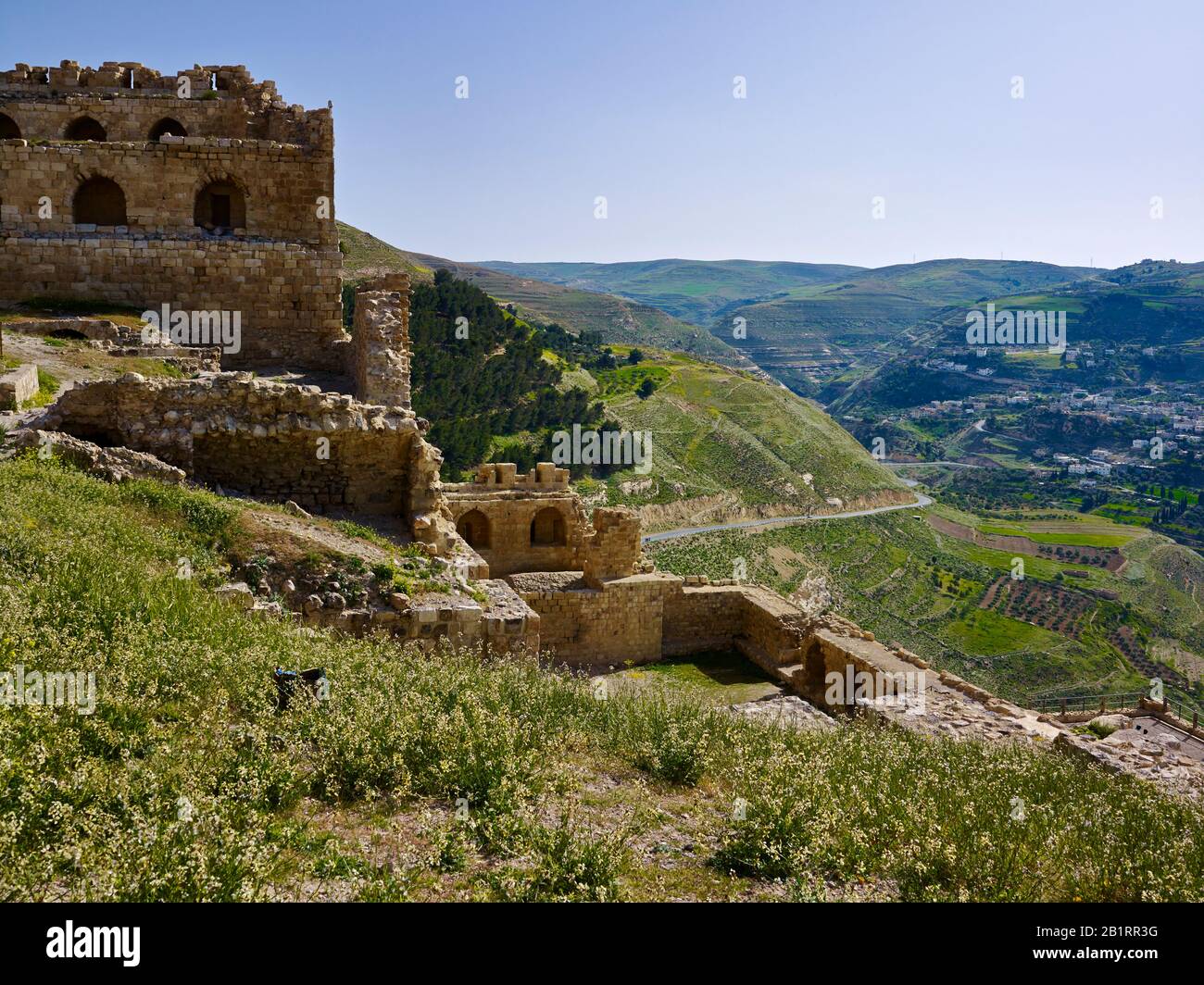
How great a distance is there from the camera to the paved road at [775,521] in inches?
1799

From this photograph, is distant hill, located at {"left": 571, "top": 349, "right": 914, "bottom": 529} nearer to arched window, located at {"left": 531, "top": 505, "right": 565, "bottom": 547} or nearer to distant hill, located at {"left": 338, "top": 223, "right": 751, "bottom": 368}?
arched window, located at {"left": 531, "top": 505, "right": 565, "bottom": 547}

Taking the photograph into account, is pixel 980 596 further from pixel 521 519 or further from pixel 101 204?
pixel 101 204

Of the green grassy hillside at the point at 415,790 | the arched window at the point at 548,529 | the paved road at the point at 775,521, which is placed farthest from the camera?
the paved road at the point at 775,521

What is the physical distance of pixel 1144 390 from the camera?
112625 mm

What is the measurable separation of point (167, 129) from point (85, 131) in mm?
1690

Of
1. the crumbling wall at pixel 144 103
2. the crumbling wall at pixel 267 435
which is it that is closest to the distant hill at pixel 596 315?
the crumbling wall at pixel 144 103

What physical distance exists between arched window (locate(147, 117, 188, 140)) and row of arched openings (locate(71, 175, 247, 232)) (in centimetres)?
250

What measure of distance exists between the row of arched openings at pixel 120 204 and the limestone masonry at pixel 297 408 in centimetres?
4

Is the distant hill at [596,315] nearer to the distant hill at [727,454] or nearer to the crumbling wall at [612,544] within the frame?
the distant hill at [727,454]

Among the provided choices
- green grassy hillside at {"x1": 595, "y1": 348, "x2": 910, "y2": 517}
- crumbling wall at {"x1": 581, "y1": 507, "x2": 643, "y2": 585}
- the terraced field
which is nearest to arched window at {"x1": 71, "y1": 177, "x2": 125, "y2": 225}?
crumbling wall at {"x1": 581, "y1": 507, "x2": 643, "y2": 585}

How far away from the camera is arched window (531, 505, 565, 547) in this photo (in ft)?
65.0

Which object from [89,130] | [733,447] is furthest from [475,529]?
[733,447]

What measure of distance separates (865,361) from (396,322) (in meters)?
165
